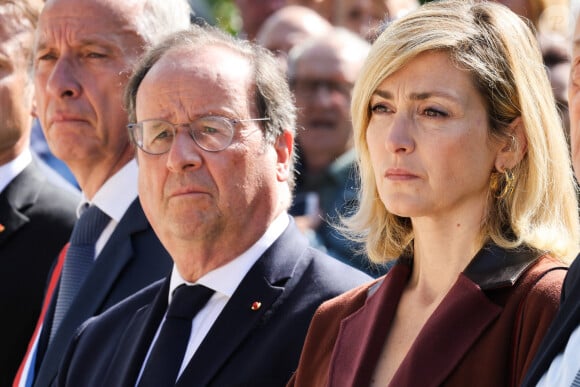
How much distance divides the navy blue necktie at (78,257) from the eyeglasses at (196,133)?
78cm

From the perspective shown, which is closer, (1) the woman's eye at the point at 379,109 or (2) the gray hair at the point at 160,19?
(1) the woman's eye at the point at 379,109

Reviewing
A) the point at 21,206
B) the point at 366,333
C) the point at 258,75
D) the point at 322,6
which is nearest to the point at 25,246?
the point at 21,206

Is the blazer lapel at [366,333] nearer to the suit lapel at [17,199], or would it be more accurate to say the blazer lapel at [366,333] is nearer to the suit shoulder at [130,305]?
the suit shoulder at [130,305]

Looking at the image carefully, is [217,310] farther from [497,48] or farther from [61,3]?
[61,3]

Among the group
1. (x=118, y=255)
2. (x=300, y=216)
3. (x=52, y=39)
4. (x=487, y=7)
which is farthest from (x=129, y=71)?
(x=487, y=7)

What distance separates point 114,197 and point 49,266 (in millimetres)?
596

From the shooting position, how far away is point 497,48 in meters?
3.62

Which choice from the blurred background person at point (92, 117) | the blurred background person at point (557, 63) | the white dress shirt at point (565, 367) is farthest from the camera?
the blurred background person at point (557, 63)

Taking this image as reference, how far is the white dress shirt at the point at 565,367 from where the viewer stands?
285cm

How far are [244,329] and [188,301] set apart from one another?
279 millimetres

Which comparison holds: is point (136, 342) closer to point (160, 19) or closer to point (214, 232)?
point (214, 232)

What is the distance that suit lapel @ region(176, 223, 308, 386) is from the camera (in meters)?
4.03

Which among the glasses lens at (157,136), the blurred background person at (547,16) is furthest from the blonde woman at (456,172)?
the blurred background person at (547,16)

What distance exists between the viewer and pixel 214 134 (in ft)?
14.2
